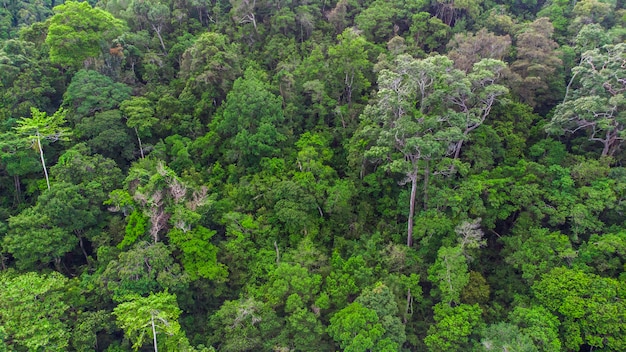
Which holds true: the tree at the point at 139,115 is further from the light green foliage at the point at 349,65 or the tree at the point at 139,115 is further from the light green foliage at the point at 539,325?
the light green foliage at the point at 539,325

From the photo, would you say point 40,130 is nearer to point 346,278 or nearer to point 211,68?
point 211,68

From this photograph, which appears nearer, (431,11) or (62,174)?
(62,174)

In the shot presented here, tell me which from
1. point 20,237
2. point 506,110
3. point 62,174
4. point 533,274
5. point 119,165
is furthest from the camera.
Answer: point 119,165

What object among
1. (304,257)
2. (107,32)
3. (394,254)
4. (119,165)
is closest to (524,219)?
(394,254)

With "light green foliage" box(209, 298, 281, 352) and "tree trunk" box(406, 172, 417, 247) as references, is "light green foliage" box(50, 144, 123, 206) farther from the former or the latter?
"tree trunk" box(406, 172, 417, 247)

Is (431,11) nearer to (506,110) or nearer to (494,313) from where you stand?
(506,110)

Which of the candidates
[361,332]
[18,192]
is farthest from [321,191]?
[18,192]
